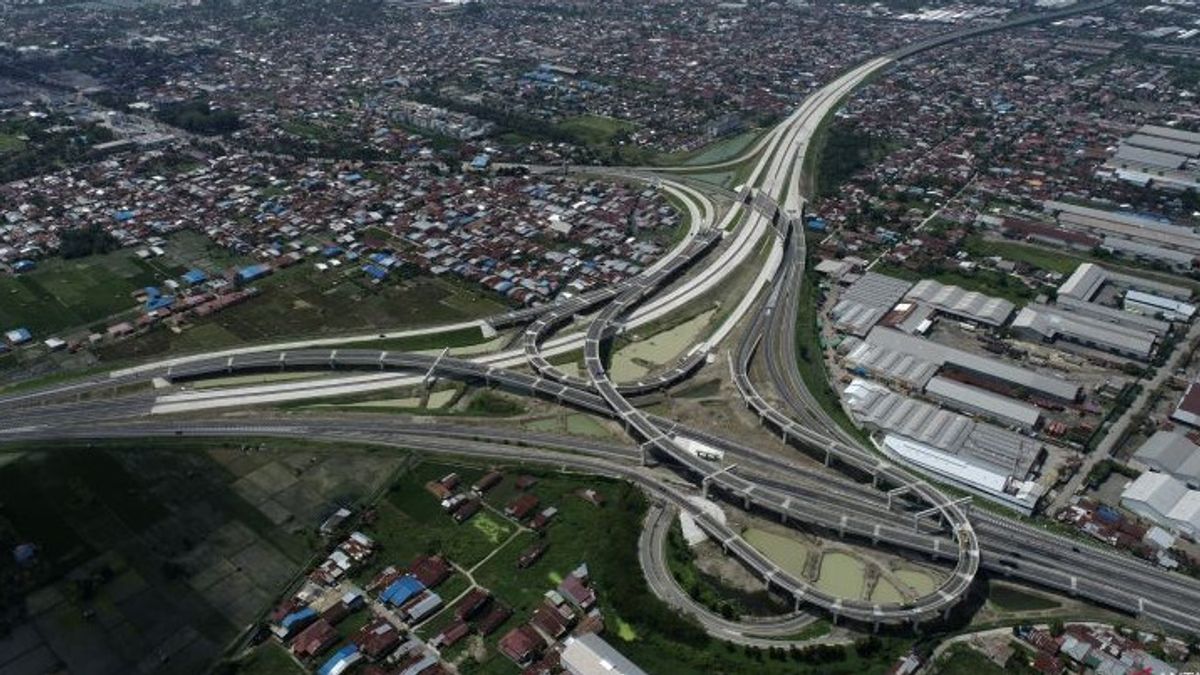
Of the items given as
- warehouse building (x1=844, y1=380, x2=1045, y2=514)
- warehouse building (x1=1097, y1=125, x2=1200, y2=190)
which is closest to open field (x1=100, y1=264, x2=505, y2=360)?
warehouse building (x1=844, y1=380, x2=1045, y2=514)

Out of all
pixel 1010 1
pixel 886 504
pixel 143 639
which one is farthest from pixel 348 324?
pixel 1010 1

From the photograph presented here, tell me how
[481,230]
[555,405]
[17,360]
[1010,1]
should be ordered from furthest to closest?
[1010,1]
[481,230]
[17,360]
[555,405]

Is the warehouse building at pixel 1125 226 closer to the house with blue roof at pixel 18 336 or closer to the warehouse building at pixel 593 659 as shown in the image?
the warehouse building at pixel 593 659

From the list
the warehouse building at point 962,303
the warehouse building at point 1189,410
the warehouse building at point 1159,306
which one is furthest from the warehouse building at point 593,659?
the warehouse building at point 1159,306

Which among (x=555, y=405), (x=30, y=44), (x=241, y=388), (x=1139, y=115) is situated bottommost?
(x=30, y=44)

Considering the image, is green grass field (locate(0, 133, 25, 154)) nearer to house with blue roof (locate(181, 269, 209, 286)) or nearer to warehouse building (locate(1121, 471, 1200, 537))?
house with blue roof (locate(181, 269, 209, 286))

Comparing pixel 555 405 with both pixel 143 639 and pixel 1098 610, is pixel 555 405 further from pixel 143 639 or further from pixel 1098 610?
pixel 1098 610
